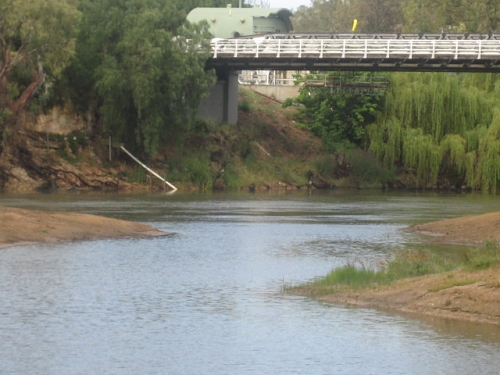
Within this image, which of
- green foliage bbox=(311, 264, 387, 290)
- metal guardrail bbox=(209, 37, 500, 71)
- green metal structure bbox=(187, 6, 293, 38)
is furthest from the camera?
green metal structure bbox=(187, 6, 293, 38)

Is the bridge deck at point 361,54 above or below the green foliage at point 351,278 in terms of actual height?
above

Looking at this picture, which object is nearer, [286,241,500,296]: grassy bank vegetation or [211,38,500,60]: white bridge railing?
[286,241,500,296]: grassy bank vegetation

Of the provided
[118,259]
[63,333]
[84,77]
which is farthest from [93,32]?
[63,333]

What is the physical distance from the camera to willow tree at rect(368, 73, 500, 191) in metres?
69.9

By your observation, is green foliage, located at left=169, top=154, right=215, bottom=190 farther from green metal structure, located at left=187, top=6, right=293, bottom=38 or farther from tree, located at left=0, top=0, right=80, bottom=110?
green metal structure, located at left=187, top=6, right=293, bottom=38

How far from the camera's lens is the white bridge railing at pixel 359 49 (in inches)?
2539

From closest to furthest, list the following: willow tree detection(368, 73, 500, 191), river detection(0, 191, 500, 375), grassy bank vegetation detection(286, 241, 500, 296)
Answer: river detection(0, 191, 500, 375) < grassy bank vegetation detection(286, 241, 500, 296) < willow tree detection(368, 73, 500, 191)

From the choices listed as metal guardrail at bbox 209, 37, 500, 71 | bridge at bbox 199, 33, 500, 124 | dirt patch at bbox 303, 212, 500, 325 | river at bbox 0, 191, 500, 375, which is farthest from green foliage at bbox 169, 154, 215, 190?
dirt patch at bbox 303, 212, 500, 325

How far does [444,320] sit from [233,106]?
2337 inches

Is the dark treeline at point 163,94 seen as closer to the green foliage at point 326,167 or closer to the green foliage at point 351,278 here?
the green foliage at point 326,167

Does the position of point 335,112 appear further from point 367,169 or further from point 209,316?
point 209,316

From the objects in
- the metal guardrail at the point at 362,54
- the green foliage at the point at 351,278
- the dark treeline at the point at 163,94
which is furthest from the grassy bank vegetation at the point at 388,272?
the metal guardrail at the point at 362,54

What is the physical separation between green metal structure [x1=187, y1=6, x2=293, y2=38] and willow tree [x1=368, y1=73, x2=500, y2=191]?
1987 cm

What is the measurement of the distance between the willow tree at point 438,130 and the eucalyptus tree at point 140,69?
48.6ft
